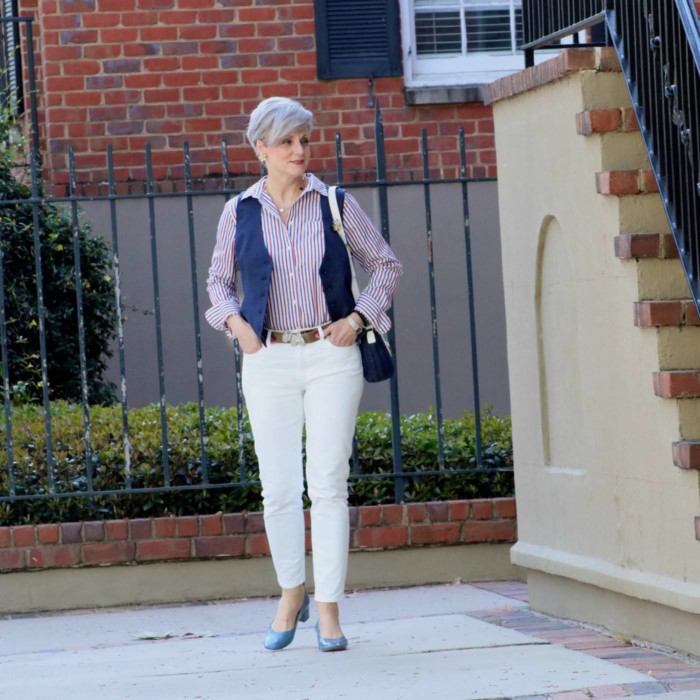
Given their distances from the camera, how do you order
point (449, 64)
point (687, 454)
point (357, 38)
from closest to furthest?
point (687, 454)
point (357, 38)
point (449, 64)

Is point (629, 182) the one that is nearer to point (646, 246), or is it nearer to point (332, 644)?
point (646, 246)

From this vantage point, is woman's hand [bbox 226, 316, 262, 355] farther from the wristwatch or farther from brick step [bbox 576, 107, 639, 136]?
brick step [bbox 576, 107, 639, 136]

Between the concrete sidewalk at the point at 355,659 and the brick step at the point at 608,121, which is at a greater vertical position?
the brick step at the point at 608,121

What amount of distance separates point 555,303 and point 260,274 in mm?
1203

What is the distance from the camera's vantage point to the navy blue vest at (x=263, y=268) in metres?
4.64

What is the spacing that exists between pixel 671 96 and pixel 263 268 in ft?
4.67

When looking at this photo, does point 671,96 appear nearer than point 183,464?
Yes

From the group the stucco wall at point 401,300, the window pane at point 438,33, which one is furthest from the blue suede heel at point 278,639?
the window pane at point 438,33

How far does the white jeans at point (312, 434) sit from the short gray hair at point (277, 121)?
693 millimetres

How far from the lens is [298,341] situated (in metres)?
4.64

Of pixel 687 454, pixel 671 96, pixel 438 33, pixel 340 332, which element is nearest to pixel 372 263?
→ pixel 340 332

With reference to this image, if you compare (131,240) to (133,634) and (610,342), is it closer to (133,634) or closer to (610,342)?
(133,634)

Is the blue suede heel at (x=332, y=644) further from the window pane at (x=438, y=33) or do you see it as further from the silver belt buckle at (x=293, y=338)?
the window pane at (x=438, y=33)

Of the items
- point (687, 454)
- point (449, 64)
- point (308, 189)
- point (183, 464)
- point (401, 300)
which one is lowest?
point (183, 464)
